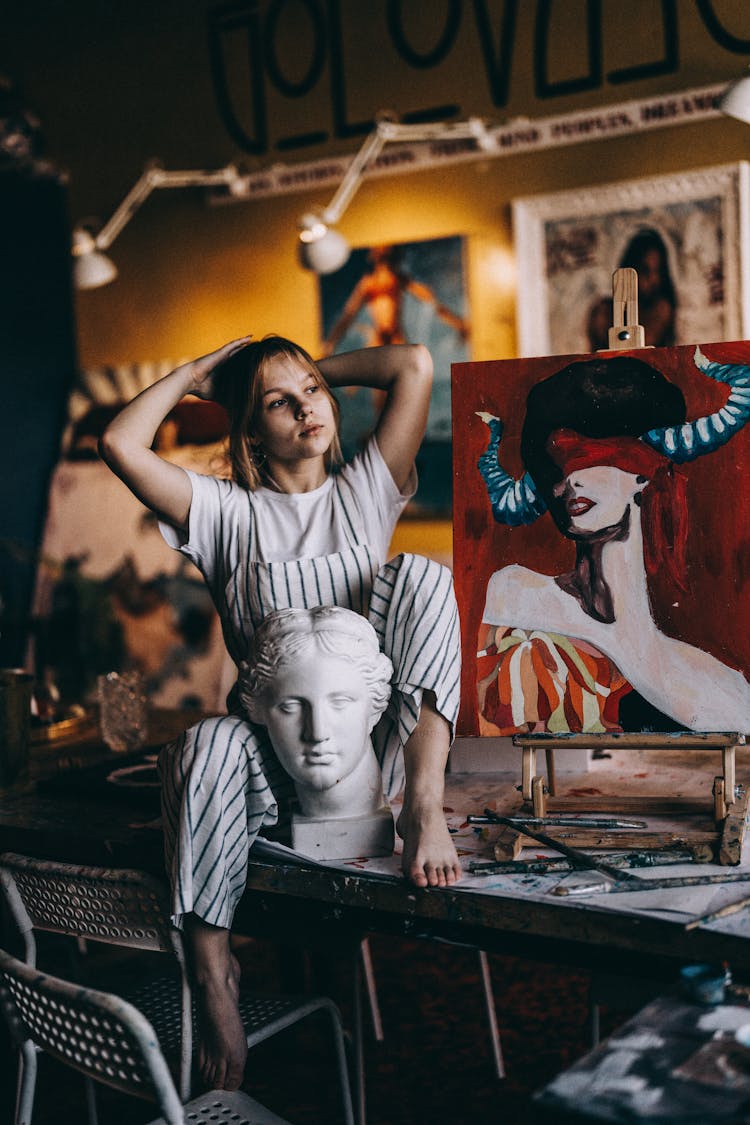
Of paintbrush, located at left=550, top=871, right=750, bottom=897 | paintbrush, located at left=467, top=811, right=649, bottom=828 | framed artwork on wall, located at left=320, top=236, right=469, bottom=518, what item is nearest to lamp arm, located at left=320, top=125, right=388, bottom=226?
framed artwork on wall, located at left=320, top=236, right=469, bottom=518

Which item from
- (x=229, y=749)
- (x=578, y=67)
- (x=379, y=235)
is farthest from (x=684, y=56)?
(x=229, y=749)

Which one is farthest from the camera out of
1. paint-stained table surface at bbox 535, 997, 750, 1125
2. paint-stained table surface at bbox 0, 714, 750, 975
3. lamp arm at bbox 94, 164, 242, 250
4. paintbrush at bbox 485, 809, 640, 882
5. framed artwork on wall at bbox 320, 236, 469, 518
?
lamp arm at bbox 94, 164, 242, 250

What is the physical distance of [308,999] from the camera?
1938mm

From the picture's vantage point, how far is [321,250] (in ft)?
12.5

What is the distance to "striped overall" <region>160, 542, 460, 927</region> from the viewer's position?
1741mm

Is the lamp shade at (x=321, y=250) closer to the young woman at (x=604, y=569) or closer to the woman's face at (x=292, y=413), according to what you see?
the woman's face at (x=292, y=413)

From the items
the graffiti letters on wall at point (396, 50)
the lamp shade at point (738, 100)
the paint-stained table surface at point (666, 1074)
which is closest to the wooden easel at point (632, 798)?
the paint-stained table surface at point (666, 1074)

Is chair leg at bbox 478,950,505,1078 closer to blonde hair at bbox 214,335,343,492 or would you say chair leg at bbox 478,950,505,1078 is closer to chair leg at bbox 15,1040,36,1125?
chair leg at bbox 15,1040,36,1125

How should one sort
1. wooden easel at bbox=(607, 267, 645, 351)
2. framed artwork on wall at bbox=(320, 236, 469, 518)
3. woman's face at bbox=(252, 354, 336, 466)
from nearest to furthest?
wooden easel at bbox=(607, 267, 645, 351)
woman's face at bbox=(252, 354, 336, 466)
framed artwork on wall at bbox=(320, 236, 469, 518)

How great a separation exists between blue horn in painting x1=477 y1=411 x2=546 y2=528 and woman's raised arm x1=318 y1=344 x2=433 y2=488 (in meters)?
0.21

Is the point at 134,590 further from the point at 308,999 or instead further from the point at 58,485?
the point at 308,999

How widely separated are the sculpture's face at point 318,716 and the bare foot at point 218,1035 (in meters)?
0.33

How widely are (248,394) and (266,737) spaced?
2.13ft

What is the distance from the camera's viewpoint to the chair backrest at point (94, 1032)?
1406 millimetres
